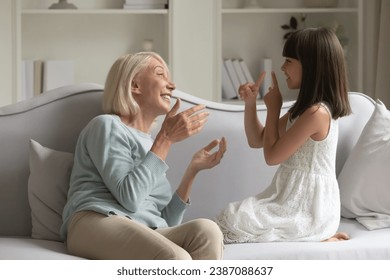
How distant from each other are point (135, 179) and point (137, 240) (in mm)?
189

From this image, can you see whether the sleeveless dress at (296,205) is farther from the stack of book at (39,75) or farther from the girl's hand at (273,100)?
the stack of book at (39,75)

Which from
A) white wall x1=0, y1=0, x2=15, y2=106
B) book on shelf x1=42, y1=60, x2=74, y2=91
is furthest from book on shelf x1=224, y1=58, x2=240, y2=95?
white wall x1=0, y1=0, x2=15, y2=106

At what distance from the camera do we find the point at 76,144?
265cm

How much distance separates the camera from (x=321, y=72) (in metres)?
2.61

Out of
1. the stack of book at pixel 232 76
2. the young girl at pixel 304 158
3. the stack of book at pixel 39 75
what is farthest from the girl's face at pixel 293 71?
the stack of book at pixel 39 75

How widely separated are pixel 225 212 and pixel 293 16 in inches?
99.2

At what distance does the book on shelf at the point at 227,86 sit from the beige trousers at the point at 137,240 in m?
2.41

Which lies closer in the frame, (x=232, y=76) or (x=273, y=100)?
A: (x=273, y=100)

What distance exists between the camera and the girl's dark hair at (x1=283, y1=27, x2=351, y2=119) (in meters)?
2.62

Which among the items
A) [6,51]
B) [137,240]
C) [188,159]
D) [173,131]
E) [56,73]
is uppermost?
[6,51]

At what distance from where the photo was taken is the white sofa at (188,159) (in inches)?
97.6

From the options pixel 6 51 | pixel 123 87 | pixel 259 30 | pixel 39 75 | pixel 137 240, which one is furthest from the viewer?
pixel 259 30

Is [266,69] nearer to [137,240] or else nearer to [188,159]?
[188,159]

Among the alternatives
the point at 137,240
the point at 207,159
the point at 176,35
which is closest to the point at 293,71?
the point at 207,159
